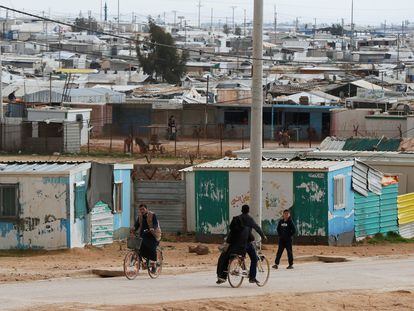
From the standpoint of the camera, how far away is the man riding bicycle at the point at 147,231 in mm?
20188

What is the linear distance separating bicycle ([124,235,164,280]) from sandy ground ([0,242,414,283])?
4.73 feet

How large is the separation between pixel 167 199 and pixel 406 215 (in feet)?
21.4

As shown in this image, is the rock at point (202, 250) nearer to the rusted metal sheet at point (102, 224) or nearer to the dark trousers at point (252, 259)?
the rusted metal sheet at point (102, 224)

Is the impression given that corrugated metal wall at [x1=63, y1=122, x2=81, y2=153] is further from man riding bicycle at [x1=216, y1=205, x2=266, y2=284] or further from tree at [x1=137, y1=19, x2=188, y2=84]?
tree at [x1=137, y1=19, x2=188, y2=84]

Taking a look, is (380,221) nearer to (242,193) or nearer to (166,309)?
(242,193)

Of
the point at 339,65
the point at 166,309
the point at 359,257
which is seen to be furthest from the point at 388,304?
the point at 339,65

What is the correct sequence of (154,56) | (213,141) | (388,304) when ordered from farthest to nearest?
(154,56) → (213,141) → (388,304)

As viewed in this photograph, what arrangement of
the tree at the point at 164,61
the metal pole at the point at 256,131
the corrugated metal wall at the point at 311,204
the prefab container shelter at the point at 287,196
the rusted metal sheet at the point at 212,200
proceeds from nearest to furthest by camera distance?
the metal pole at the point at 256,131 < the corrugated metal wall at the point at 311,204 < the prefab container shelter at the point at 287,196 < the rusted metal sheet at the point at 212,200 < the tree at the point at 164,61

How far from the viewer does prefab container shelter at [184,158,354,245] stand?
92.6 ft

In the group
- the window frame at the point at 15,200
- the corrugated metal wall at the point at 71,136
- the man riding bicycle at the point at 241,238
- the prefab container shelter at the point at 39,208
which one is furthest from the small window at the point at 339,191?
the corrugated metal wall at the point at 71,136

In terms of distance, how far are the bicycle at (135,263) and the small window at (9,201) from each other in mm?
5976

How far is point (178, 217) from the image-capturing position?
1191 inches

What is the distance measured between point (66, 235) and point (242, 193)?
15.6 feet

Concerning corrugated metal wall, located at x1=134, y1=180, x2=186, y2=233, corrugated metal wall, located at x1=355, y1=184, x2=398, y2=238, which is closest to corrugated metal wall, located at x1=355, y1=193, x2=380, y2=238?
corrugated metal wall, located at x1=355, y1=184, x2=398, y2=238
